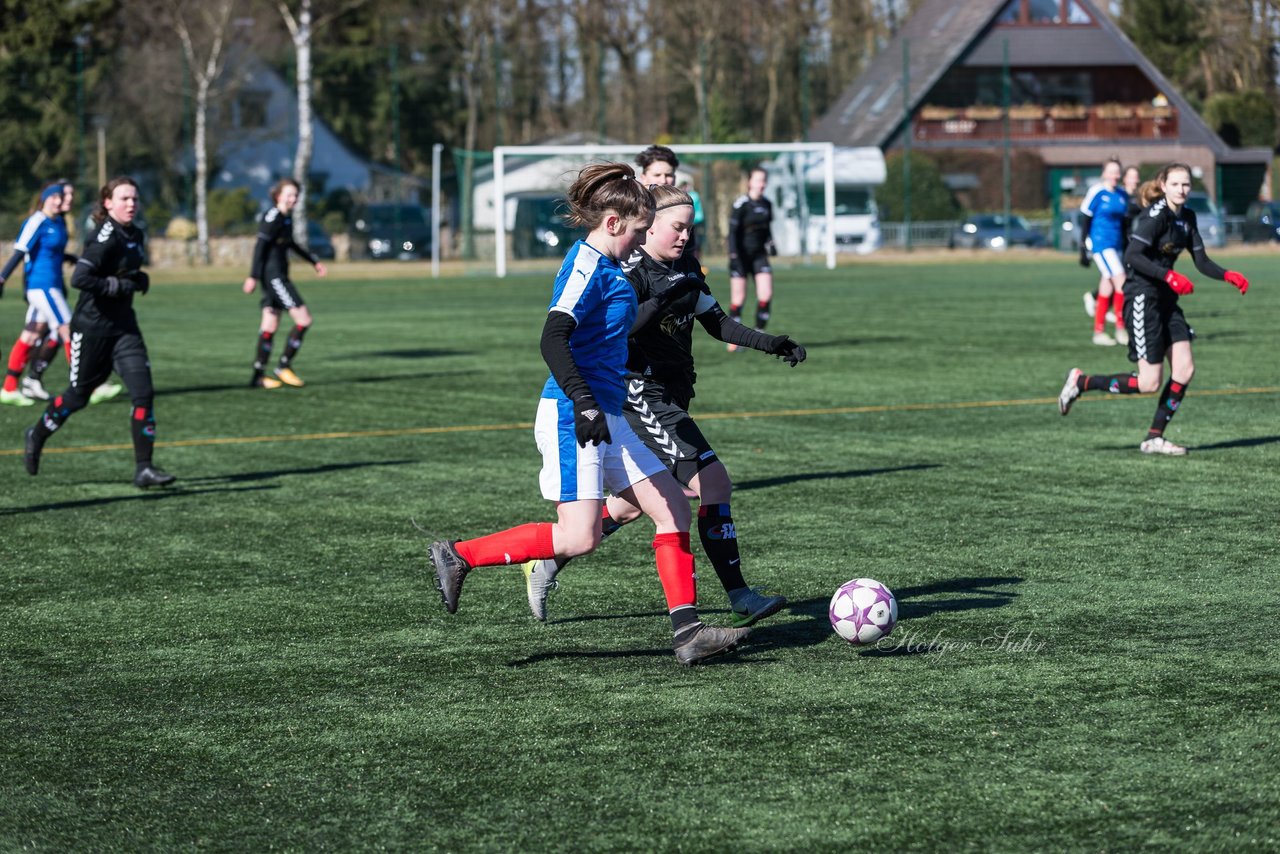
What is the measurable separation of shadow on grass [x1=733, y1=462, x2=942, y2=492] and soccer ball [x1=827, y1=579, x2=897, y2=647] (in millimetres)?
3924

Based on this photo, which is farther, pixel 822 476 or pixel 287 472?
pixel 287 472

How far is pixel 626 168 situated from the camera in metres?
5.96

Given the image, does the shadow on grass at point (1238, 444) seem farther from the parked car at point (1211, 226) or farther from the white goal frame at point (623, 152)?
the parked car at point (1211, 226)

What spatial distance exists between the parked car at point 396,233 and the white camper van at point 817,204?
11142mm

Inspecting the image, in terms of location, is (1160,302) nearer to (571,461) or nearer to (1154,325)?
(1154,325)

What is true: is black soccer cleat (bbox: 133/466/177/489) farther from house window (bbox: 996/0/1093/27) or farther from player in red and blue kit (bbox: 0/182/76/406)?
house window (bbox: 996/0/1093/27)

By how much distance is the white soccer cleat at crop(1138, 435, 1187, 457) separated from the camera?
11047mm

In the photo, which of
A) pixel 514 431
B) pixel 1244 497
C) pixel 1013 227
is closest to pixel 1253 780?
pixel 1244 497

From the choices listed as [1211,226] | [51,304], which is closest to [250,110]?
[1211,226]

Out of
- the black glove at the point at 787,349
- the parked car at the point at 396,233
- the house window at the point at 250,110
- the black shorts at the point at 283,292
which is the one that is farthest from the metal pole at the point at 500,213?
the black glove at the point at 787,349

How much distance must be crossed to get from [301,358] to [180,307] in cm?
1175

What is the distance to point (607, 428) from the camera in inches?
225

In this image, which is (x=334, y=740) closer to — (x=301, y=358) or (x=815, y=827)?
(x=815, y=827)

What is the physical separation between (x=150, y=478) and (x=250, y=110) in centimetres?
5636
